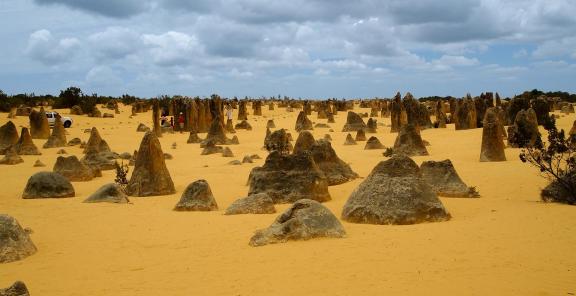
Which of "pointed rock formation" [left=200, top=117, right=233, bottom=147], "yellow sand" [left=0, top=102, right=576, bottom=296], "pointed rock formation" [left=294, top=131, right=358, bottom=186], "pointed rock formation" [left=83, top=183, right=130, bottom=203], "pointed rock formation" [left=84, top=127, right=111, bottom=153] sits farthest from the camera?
"pointed rock formation" [left=200, top=117, right=233, bottom=147]

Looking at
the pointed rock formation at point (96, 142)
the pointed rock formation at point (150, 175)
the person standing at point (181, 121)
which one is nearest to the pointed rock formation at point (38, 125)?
the person standing at point (181, 121)

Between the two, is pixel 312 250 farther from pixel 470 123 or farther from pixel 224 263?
pixel 470 123

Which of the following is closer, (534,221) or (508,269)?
(508,269)

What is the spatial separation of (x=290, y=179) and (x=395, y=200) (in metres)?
2.78

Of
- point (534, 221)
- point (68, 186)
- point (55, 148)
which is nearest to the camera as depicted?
point (534, 221)

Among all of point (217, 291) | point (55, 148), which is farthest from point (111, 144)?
point (217, 291)

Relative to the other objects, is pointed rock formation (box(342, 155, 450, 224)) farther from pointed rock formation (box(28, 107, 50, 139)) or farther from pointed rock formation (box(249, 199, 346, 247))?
pointed rock formation (box(28, 107, 50, 139))

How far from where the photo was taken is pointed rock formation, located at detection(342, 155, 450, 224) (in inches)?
313

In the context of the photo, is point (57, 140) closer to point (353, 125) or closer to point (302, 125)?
point (302, 125)

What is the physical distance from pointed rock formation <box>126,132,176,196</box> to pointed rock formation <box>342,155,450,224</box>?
5061 millimetres

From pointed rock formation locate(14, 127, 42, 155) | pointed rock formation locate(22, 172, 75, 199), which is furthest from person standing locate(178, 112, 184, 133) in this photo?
pointed rock formation locate(22, 172, 75, 199)

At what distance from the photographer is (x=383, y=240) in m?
6.91

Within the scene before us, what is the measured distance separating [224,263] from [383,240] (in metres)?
1.94

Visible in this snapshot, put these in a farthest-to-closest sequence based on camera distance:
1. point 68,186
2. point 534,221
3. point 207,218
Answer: point 68,186
point 207,218
point 534,221
